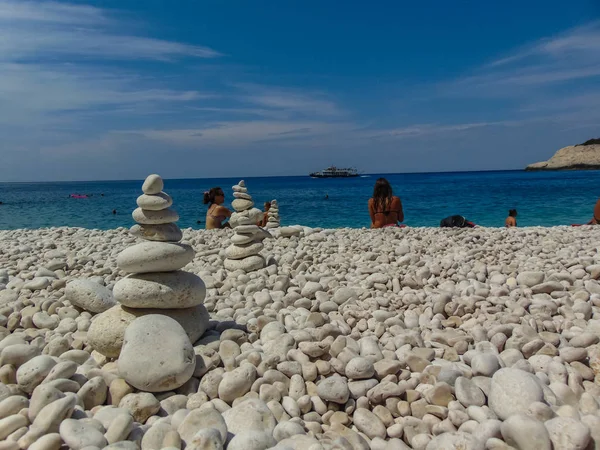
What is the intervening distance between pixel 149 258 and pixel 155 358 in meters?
0.98

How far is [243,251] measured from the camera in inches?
258

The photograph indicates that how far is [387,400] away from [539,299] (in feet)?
7.55

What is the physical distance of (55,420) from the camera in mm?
2305

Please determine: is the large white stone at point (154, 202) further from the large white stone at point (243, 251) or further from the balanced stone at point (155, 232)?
the large white stone at point (243, 251)

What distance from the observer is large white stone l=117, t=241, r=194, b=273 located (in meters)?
3.58

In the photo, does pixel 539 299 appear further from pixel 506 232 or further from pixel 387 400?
pixel 506 232

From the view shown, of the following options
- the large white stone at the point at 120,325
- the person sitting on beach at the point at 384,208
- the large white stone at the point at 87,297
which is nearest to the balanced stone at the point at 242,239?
the large white stone at the point at 87,297

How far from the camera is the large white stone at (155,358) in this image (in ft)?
9.18

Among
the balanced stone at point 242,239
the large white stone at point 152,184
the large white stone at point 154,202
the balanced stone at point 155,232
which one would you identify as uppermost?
the large white stone at point 152,184

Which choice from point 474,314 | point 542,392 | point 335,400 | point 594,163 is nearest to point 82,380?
point 335,400

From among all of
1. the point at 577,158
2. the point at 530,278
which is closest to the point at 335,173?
the point at 577,158

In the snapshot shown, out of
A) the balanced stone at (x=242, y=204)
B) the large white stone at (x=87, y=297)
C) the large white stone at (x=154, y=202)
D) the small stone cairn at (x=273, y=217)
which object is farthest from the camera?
the small stone cairn at (x=273, y=217)

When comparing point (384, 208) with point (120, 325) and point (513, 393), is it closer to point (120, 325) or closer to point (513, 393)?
point (120, 325)

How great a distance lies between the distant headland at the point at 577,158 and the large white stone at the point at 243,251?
395ft
